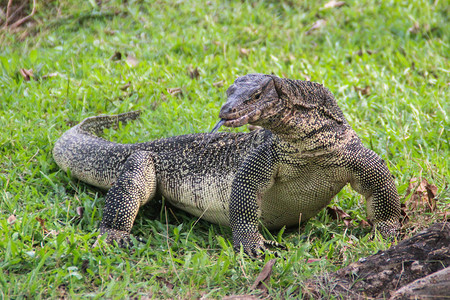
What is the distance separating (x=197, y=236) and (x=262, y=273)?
1230 mm

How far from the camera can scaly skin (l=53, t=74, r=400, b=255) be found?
4102 mm

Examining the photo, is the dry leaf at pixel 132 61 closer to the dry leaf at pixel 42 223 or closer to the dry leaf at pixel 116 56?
the dry leaf at pixel 116 56

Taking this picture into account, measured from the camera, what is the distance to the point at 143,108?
692 centimetres

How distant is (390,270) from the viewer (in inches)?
142

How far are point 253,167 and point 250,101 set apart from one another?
96cm

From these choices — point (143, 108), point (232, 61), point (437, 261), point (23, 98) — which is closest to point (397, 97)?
point (232, 61)

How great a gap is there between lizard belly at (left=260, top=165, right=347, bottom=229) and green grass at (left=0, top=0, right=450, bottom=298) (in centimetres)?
19

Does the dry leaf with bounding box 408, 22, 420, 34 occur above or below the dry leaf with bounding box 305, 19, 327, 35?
below

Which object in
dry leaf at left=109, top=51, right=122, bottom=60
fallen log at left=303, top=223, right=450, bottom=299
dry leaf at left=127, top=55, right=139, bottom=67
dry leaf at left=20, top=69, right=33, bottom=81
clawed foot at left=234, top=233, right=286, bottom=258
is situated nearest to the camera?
fallen log at left=303, top=223, right=450, bottom=299

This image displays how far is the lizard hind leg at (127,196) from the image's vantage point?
16.1 feet

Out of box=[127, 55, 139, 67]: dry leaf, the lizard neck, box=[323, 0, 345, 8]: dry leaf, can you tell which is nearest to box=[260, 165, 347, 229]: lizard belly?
the lizard neck

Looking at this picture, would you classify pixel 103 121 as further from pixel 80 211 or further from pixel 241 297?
pixel 241 297

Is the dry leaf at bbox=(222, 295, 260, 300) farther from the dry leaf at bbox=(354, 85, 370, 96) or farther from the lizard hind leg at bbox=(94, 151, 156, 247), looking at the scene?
the dry leaf at bbox=(354, 85, 370, 96)

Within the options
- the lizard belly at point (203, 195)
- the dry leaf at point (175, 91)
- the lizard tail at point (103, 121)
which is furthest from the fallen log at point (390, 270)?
the dry leaf at point (175, 91)
